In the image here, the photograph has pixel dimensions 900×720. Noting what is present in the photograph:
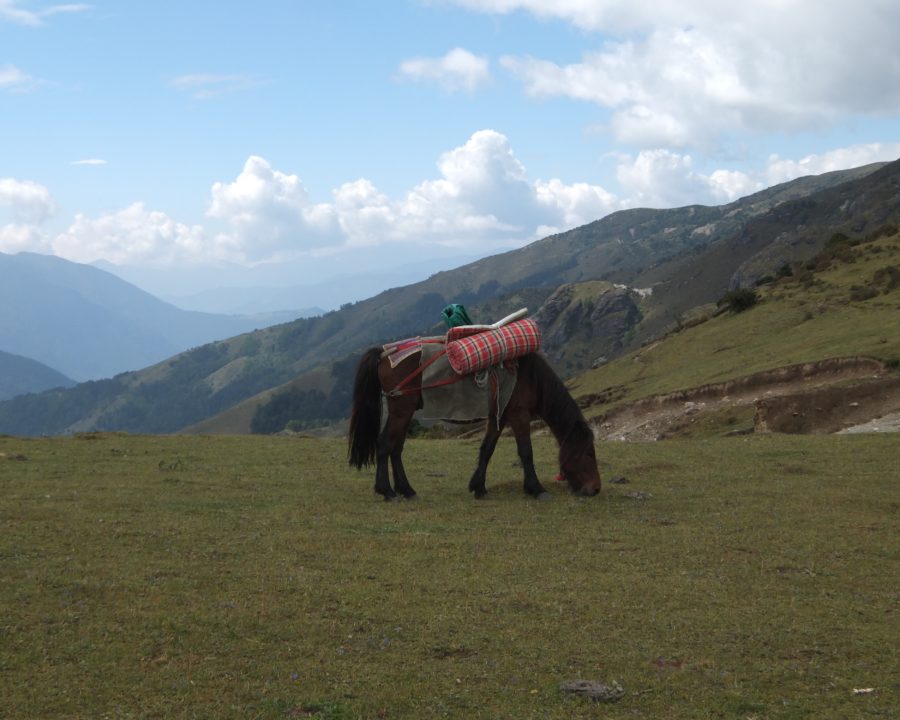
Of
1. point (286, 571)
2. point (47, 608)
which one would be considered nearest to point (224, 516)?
point (286, 571)

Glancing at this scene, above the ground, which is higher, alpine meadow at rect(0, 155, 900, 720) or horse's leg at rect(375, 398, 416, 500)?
horse's leg at rect(375, 398, 416, 500)

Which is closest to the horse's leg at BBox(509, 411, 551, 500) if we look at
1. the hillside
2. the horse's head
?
the horse's head

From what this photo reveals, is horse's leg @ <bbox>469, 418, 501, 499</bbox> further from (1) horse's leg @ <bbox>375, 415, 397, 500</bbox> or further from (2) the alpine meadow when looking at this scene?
(1) horse's leg @ <bbox>375, 415, 397, 500</bbox>

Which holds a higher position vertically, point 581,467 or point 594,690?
point 581,467

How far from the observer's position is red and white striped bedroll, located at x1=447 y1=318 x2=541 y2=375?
465 inches

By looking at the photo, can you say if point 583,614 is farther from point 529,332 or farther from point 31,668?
point 529,332

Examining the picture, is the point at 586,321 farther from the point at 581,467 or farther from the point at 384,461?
the point at 384,461

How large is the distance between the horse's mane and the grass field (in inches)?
40.5

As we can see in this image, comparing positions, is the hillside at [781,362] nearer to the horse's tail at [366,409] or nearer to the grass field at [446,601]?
the grass field at [446,601]

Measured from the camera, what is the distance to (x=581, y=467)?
41.2ft

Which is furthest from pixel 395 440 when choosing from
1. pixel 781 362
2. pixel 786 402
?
pixel 781 362

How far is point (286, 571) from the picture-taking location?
27.2 feet

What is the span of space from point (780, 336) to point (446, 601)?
30441 mm

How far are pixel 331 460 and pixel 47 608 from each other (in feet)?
35.2
